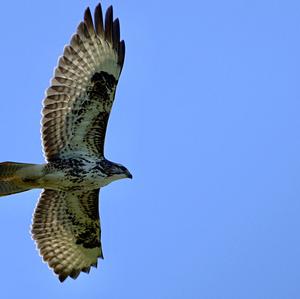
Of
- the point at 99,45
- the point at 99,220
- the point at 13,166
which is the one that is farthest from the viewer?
the point at 99,220

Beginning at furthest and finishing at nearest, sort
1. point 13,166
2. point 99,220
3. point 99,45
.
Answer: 1. point 99,220
2. point 99,45
3. point 13,166

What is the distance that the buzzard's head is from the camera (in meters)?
11.4

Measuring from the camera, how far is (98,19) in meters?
11.6

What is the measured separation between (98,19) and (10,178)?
2509 mm

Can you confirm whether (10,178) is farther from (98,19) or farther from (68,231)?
(98,19)

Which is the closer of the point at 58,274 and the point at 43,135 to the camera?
the point at 43,135

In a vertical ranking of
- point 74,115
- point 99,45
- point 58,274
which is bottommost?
point 58,274

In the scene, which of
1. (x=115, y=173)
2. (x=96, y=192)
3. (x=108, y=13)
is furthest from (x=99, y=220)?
(x=108, y=13)

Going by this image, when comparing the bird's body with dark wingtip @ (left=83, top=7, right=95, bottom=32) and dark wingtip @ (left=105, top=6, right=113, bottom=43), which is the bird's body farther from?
dark wingtip @ (left=83, top=7, right=95, bottom=32)

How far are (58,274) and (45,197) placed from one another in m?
1.43

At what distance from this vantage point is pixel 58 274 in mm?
12883

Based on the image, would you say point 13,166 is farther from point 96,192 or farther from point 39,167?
point 96,192

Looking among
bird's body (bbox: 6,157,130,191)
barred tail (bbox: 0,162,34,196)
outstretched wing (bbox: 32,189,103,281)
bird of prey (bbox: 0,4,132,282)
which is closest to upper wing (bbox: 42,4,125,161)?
bird of prey (bbox: 0,4,132,282)

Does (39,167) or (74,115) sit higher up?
(74,115)
